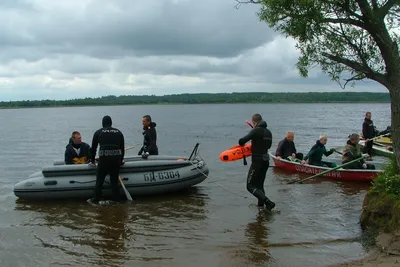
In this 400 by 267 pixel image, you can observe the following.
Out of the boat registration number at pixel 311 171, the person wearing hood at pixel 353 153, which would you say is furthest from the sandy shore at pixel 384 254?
the boat registration number at pixel 311 171

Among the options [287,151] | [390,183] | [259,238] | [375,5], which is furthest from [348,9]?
[287,151]

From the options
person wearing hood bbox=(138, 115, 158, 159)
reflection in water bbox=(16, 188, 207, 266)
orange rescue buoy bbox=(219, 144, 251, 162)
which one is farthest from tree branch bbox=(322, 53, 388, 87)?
Result: person wearing hood bbox=(138, 115, 158, 159)

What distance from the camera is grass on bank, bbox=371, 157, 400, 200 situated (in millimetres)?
6914

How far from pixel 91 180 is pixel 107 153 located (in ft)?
3.54

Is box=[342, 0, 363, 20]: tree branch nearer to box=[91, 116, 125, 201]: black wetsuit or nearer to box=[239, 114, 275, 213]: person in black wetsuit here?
box=[239, 114, 275, 213]: person in black wetsuit

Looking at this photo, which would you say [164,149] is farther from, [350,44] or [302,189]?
[350,44]

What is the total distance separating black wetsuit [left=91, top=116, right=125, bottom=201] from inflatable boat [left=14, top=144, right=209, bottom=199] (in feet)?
1.40

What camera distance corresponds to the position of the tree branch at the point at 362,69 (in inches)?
270

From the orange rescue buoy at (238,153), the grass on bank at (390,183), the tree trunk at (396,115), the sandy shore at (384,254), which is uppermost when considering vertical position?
the tree trunk at (396,115)

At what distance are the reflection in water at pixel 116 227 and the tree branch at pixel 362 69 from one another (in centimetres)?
382

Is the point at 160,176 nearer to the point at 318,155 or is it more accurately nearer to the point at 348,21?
the point at 318,155

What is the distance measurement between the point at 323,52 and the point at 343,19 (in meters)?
0.62

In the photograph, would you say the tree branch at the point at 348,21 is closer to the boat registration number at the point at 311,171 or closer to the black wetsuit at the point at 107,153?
the black wetsuit at the point at 107,153

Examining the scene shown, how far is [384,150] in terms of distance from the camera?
17.7 metres
